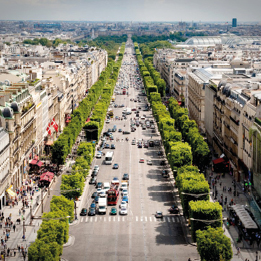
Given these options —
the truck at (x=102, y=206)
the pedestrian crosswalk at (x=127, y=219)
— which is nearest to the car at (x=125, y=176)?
the truck at (x=102, y=206)

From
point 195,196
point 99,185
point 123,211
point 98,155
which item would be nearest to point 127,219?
point 123,211

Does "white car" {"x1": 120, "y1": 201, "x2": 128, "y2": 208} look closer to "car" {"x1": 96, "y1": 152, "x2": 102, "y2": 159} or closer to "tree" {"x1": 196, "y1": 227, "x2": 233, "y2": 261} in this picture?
"tree" {"x1": 196, "y1": 227, "x2": 233, "y2": 261}

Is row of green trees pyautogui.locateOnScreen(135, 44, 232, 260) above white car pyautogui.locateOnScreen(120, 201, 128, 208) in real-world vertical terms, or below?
above

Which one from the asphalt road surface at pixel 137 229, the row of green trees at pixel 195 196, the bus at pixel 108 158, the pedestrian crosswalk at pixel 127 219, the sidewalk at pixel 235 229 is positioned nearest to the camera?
the row of green trees at pixel 195 196

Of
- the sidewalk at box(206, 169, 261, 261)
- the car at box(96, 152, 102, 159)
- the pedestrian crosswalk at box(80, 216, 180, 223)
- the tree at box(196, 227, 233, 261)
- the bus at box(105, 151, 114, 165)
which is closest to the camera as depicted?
the tree at box(196, 227, 233, 261)

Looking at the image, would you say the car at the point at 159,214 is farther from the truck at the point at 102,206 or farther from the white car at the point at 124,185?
the white car at the point at 124,185

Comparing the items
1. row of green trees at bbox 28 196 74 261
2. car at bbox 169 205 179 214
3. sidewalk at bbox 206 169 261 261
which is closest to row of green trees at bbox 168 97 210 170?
sidewalk at bbox 206 169 261 261

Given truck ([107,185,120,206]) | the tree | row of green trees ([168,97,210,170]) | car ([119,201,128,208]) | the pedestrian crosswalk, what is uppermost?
row of green trees ([168,97,210,170])

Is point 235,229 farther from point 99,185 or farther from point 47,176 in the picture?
point 47,176

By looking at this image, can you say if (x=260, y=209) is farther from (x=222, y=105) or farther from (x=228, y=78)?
(x=228, y=78)
